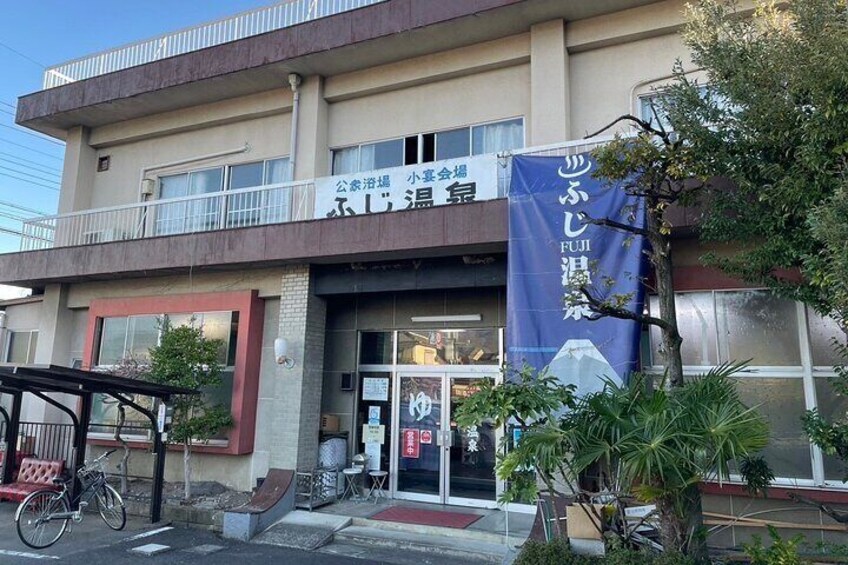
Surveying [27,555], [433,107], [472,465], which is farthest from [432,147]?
[27,555]

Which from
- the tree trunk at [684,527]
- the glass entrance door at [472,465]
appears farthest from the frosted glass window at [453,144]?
the tree trunk at [684,527]

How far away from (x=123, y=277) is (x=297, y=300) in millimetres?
4635

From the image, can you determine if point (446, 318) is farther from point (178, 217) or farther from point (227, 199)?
point (178, 217)

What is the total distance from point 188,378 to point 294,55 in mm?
6506

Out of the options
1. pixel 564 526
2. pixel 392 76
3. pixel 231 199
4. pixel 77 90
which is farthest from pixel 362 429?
pixel 77 90

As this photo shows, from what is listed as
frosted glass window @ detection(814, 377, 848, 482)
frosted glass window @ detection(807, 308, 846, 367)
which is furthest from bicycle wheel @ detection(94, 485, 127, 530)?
frosted glass window @ detection(807, 308, 846, 367)

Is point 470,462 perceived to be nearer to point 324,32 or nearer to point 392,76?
point 392,76

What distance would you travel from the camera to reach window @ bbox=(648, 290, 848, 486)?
7812 mm

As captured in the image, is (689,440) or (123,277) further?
(123,277)

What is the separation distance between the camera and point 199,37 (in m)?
13.5

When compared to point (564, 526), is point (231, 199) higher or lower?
higher

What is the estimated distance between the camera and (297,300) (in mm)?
10836

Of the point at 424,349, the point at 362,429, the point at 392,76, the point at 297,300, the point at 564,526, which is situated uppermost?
the point at 392,76

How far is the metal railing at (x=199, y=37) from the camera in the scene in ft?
40.3
